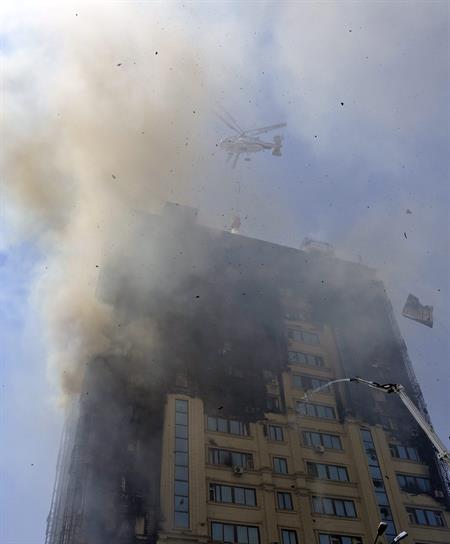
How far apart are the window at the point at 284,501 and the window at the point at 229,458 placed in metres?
3.10

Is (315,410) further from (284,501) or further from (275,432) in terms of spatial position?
(284,501)

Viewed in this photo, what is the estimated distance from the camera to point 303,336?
58.3 metres

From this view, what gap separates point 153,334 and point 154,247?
9451 millimetres

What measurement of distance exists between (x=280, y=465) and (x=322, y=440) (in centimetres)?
538

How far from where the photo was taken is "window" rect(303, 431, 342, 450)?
50.2 meters

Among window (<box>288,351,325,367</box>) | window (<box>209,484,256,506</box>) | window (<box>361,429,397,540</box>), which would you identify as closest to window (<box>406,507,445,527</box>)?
window (<box>361,429,397,540</box>)

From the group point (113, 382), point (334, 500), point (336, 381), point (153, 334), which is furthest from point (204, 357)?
point (334, 500)

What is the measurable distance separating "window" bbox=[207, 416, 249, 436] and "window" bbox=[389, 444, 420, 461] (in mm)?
14131

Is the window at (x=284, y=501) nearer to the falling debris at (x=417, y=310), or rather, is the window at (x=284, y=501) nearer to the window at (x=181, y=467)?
the window at (x=181, y=467)

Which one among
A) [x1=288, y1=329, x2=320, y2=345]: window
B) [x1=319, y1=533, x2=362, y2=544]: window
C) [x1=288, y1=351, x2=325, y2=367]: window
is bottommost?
[x1=319, y1=533, x2=362, y2=544]: window

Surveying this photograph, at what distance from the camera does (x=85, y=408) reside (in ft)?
144

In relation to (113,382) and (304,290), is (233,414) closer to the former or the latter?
(113,382)

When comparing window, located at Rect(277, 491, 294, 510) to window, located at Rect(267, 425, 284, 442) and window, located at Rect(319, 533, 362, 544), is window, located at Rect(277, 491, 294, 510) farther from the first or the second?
window, located at Rect(267, 425, 284, 442)

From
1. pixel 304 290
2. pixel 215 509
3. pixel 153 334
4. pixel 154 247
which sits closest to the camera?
pixel 215 509
